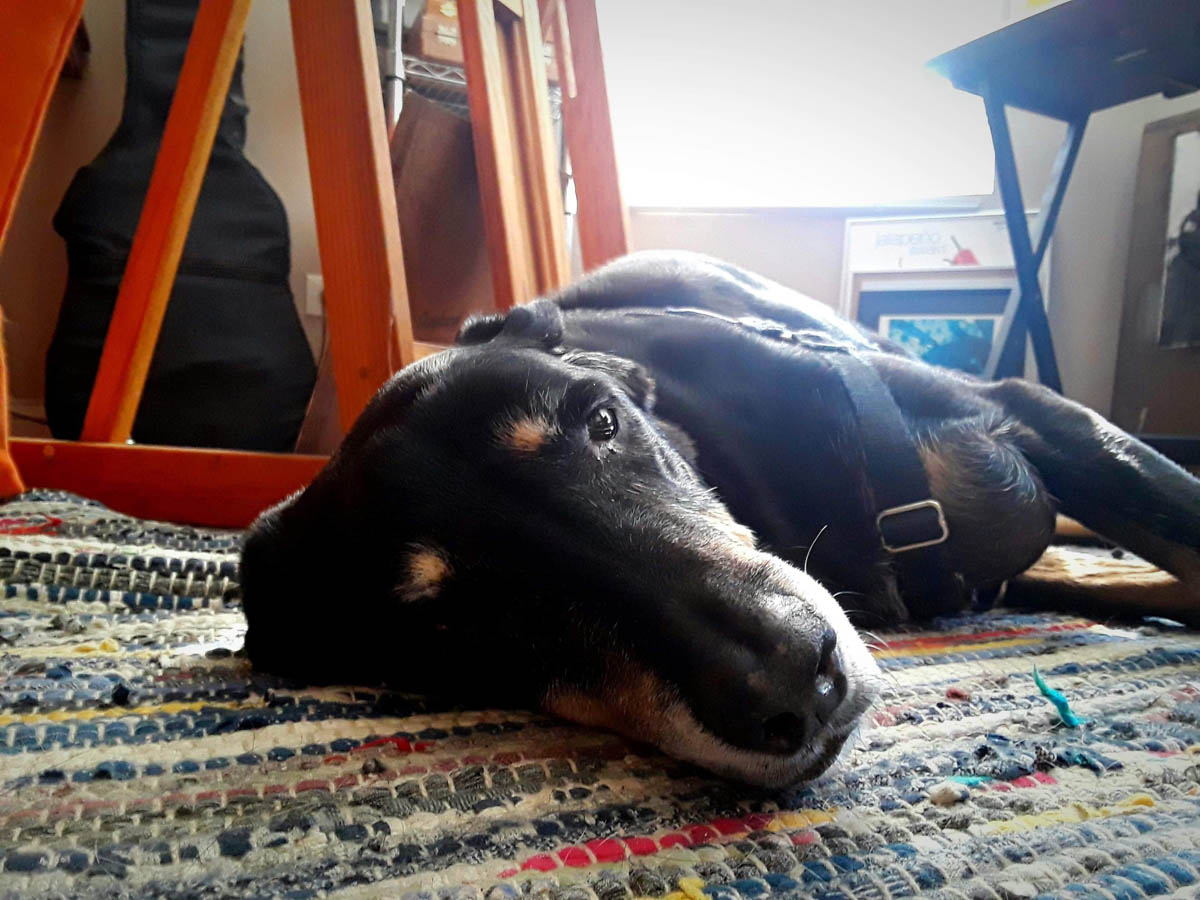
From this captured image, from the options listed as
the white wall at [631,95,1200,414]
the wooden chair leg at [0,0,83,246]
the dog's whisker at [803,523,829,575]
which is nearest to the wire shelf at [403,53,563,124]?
the white wall at [631,95,1200,414]

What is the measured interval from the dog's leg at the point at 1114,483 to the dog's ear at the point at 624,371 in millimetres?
669

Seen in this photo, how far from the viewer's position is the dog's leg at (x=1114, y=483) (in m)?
1.31

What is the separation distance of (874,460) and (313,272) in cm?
348

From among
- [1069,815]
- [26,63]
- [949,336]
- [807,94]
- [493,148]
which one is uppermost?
[807,94]

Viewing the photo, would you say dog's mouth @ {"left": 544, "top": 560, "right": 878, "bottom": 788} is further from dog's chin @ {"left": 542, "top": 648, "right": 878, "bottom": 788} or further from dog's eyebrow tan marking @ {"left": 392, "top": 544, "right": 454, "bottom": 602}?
dog's eyebrow tan marking @ {"left": 392, "top": 544, "right": 454, "bottom": 602}

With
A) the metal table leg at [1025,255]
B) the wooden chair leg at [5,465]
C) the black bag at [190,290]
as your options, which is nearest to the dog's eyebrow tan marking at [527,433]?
the wooden chair leg at [5,465]

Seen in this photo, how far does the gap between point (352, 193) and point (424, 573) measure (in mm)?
1171

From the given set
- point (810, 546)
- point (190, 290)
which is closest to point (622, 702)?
point (810, 546)

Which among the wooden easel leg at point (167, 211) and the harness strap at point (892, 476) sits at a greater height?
the wooden easel leg at point (167, 211)

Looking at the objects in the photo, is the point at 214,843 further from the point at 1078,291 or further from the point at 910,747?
the point at 1078,291

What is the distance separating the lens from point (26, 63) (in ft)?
4.95

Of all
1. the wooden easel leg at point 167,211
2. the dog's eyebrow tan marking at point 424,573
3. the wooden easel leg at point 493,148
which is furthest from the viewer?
the wooden easel leg at point 493,148

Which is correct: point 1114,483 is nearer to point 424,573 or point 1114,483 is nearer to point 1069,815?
point 1069,815

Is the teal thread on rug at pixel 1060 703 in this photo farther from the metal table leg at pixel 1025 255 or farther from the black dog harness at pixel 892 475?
the metal table leg at pixel 1025 255
